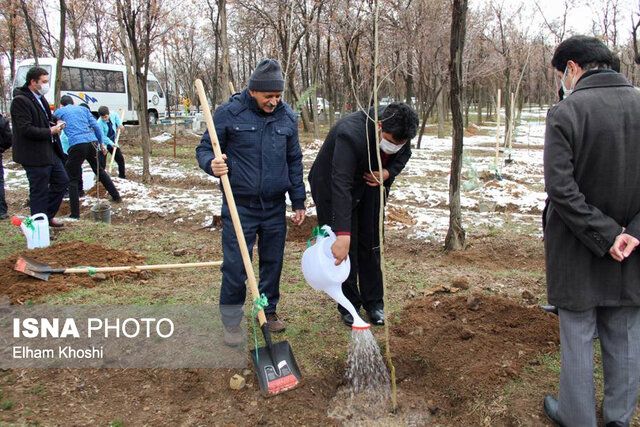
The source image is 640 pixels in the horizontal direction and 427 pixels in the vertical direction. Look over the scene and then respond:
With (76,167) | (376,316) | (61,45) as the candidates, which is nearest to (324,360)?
(376,316)

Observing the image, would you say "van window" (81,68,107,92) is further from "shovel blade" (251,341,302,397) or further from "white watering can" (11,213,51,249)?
"shovel blade" (251,341,302,397)

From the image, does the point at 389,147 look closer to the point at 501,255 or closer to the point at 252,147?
the point at 252,147

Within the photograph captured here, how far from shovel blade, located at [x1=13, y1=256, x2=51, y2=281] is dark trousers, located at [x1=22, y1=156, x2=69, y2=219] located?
153cm

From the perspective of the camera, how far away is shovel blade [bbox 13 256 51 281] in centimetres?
393

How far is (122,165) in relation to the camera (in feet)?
34.3

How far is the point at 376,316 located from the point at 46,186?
4111 mm

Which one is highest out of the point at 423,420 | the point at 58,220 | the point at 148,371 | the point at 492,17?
the point at 492,17

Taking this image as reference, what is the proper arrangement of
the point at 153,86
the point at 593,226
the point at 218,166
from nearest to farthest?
the point at 593,226
the point at 218,166
the point at 153,86

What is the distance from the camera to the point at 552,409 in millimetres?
2322

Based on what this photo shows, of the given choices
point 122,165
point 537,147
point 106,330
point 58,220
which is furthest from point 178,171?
point 537,147

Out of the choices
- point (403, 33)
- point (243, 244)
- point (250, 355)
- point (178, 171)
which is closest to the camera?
point (243, 244)

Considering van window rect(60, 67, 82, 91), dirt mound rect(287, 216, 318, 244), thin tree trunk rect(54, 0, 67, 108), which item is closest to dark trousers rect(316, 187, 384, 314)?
dirt mound rect(287, 216, 318, 244)

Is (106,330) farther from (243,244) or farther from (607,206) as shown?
(607,206)

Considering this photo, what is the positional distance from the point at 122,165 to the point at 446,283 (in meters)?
8.43
